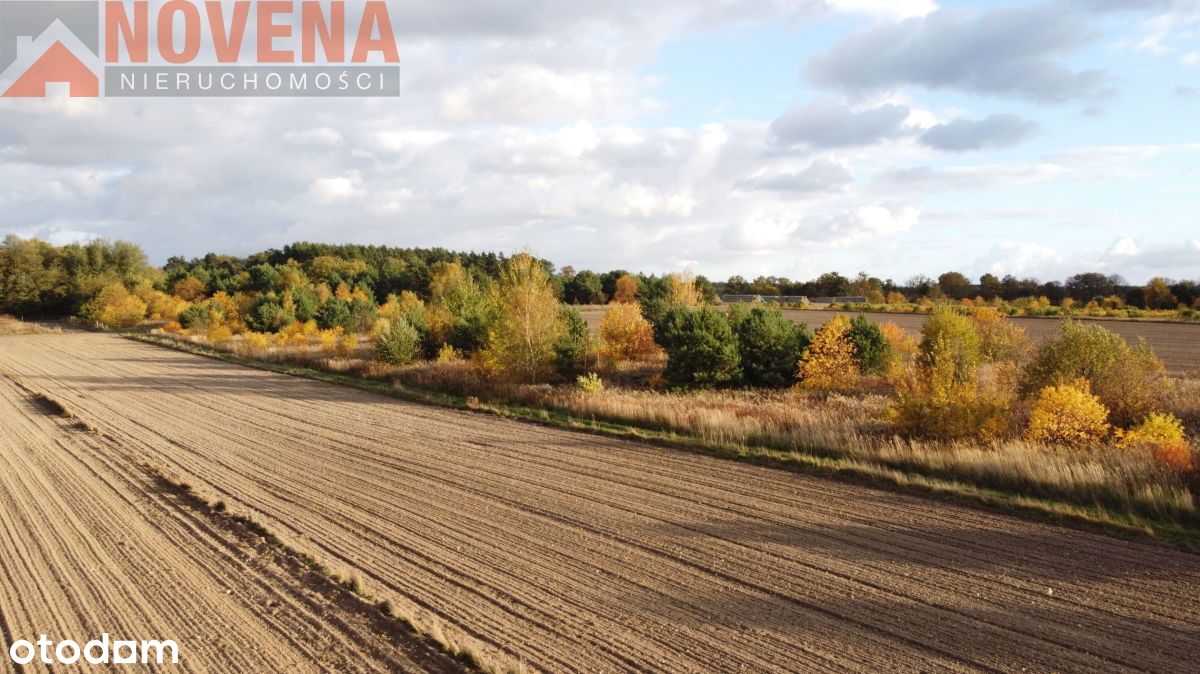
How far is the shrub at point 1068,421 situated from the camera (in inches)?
618

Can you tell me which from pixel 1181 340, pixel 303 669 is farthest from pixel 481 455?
pixel 1181 340

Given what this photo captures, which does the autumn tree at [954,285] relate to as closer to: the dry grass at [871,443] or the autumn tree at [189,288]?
the dry grass at [871,443]

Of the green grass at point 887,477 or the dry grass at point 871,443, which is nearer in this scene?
the green grass at point 887,477

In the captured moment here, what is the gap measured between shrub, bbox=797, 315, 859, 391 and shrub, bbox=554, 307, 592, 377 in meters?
9.65

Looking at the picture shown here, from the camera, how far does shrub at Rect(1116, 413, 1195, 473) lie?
1235cm

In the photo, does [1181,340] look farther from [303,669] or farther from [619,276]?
[619,276]

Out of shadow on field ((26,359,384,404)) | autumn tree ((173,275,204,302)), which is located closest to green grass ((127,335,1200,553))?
shadow on field ((26,359,384,404))

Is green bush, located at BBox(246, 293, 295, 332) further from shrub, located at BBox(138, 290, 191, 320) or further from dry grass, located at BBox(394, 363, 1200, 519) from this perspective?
dry grass, located at BBox(394, 363, 1200, 519)

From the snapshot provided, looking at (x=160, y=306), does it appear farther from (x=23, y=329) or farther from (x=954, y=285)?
(x=954, y=285)

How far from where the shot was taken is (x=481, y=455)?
16734 millimetres

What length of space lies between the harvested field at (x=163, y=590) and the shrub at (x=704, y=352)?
1983cm

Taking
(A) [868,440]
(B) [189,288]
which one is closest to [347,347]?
(A) [868,440]

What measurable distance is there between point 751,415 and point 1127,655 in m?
12.3

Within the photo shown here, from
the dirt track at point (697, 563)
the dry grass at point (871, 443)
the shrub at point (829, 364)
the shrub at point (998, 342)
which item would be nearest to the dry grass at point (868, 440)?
the dry grass at point (871, 443)
